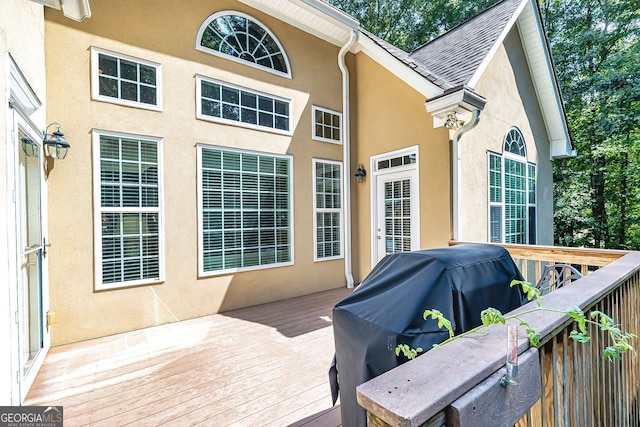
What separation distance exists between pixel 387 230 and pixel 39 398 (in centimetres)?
492

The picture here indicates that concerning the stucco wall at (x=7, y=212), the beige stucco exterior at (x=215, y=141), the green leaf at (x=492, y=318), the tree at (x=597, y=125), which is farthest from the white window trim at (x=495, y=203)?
the stucco wall at (x=7, y=212)

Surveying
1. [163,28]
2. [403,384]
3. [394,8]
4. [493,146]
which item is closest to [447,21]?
[394,8]

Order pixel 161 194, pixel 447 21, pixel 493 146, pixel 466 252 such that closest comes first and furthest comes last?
pixel 466 252 < pixel 161 194 < pixel 493 146 < pixel 447 21

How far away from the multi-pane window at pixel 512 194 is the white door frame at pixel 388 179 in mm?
1428

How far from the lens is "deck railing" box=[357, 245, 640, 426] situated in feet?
2.21

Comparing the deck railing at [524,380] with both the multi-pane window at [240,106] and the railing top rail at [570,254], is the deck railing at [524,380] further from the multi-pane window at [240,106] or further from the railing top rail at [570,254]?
the multi-pane window at [240,106]

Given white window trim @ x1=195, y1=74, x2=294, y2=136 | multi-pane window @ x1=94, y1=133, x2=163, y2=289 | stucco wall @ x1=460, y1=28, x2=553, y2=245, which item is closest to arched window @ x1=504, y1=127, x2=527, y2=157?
stucco wall @ x1=460, y1=28, x2=553, y2=245

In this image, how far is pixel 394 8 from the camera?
1210cm

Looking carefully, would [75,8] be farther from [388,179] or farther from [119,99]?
[388,179]

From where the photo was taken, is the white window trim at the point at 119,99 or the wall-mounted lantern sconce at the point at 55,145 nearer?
the wall-mounted lantern sconce at the point at 55,145

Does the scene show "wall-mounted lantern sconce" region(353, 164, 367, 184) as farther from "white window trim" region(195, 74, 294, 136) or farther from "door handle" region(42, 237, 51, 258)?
"door handle" region(42, 237, 51, 258)

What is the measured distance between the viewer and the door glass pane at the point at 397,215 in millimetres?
5227

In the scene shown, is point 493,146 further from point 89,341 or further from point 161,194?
point 89,341

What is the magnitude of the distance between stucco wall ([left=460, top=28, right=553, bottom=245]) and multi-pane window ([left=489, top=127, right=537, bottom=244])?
22 centimetres
